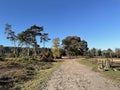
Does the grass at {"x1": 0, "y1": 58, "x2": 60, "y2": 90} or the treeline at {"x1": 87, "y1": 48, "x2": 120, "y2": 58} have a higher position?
the treeline at {"x1": 87, "y1": 48, "x2": 120, "y2": 58}

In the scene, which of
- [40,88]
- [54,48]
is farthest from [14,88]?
[54,48]

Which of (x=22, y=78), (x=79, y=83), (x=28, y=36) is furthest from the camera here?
(x=28, y=36)

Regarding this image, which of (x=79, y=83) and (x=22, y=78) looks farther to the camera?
(x=22, y=78)

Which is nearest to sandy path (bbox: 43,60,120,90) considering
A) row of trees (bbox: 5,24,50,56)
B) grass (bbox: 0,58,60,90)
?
grass (bbox: 0,58,60,90)

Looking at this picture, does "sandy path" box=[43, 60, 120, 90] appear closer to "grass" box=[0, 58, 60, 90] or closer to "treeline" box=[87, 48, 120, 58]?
"grass" box=[0, 58, 60, 90]

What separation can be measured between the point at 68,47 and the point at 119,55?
23430mm

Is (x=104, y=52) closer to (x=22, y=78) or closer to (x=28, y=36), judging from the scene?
(x=28, y=36)

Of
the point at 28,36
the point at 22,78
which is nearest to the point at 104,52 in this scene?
the point at 28,36

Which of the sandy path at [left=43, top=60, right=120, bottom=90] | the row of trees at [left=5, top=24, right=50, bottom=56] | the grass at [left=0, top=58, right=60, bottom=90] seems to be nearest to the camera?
the sandy path at [left=43, top=60, right=120, bottom=90]

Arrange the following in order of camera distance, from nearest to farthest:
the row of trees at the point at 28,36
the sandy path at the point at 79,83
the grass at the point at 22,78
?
the sandy path at the point at 79,83
the grass at the point at 22,78
the row of trees at the point at 28,36

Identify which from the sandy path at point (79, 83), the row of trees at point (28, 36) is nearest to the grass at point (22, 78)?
the sandy path at point (79, 83)

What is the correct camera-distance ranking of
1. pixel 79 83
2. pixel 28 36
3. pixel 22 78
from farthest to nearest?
pixel 28 36
pixel 22 78
pixel 79 83

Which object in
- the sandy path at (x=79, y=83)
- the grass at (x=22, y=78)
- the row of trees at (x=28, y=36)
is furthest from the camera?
the row of trees at (x=28, y=36)

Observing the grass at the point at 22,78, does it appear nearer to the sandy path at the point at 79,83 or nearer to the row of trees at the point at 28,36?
the sandy path at the point at 79,83
